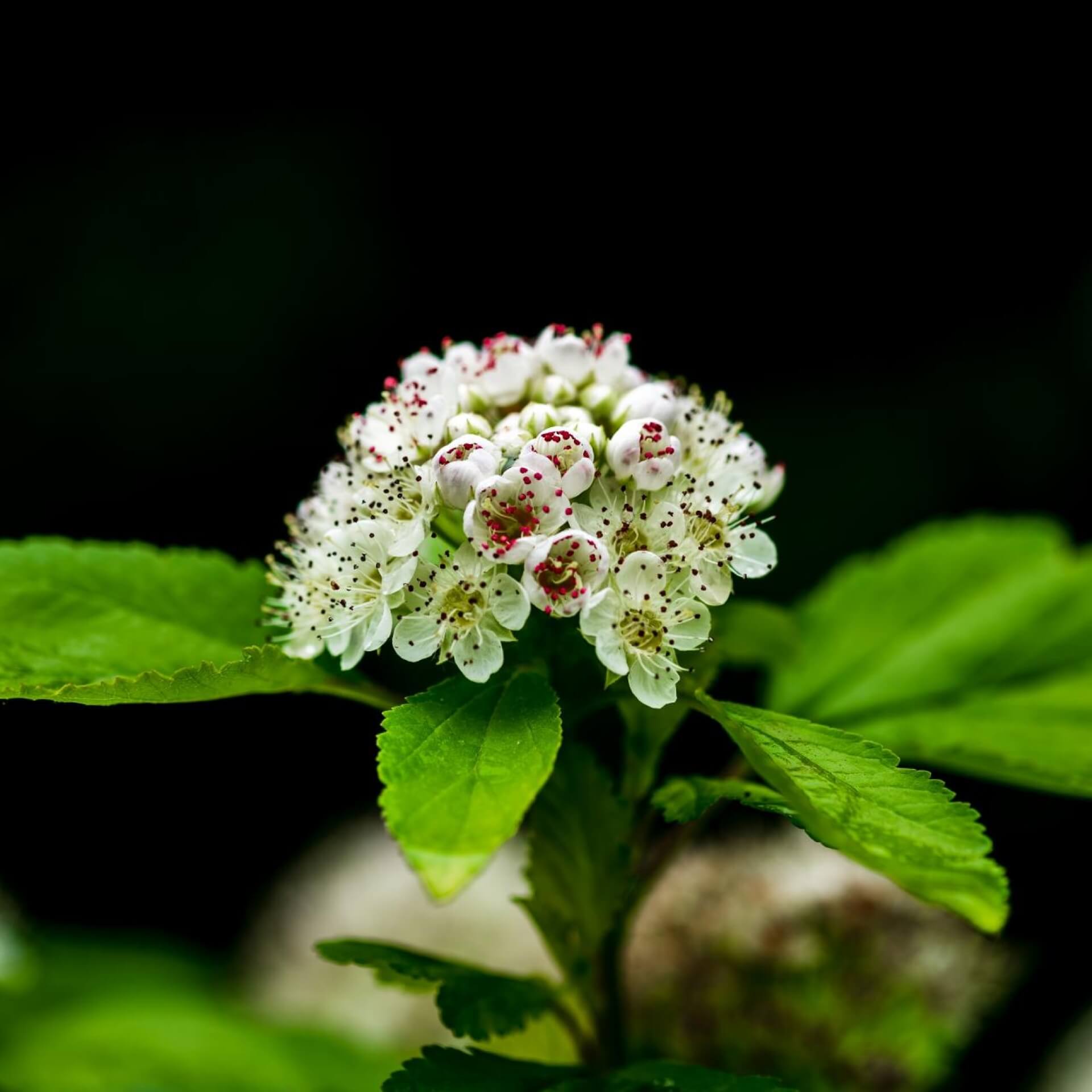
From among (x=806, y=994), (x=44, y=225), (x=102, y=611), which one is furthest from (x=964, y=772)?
(x=44, y=225)

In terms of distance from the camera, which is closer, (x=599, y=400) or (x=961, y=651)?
(x=599, y=400)

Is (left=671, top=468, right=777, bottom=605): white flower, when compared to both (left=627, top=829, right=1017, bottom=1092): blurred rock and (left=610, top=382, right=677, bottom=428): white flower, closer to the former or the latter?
(left=610, top=382, right=677, bottom=428): white flower

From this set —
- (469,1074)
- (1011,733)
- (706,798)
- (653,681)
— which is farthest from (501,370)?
(1011,733)

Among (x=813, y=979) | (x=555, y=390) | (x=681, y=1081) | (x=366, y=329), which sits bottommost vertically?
(x=681, y=1081)

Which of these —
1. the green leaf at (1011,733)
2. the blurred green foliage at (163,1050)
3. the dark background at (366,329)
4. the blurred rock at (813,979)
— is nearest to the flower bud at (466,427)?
the green leaf at (1011,733)

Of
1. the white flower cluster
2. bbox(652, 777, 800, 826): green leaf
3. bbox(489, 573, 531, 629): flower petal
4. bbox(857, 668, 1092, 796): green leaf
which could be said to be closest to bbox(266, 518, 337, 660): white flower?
the white flower cluster

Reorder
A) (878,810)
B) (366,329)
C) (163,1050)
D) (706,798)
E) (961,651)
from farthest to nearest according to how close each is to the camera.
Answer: (366,329) → (163,1050) → (961,651) → (706,798) → (878,810)

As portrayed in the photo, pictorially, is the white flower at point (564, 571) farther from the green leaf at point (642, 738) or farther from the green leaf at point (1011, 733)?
the green leaf at point (1011, 733)

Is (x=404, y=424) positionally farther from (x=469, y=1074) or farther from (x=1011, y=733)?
(x=1011, y=733)
